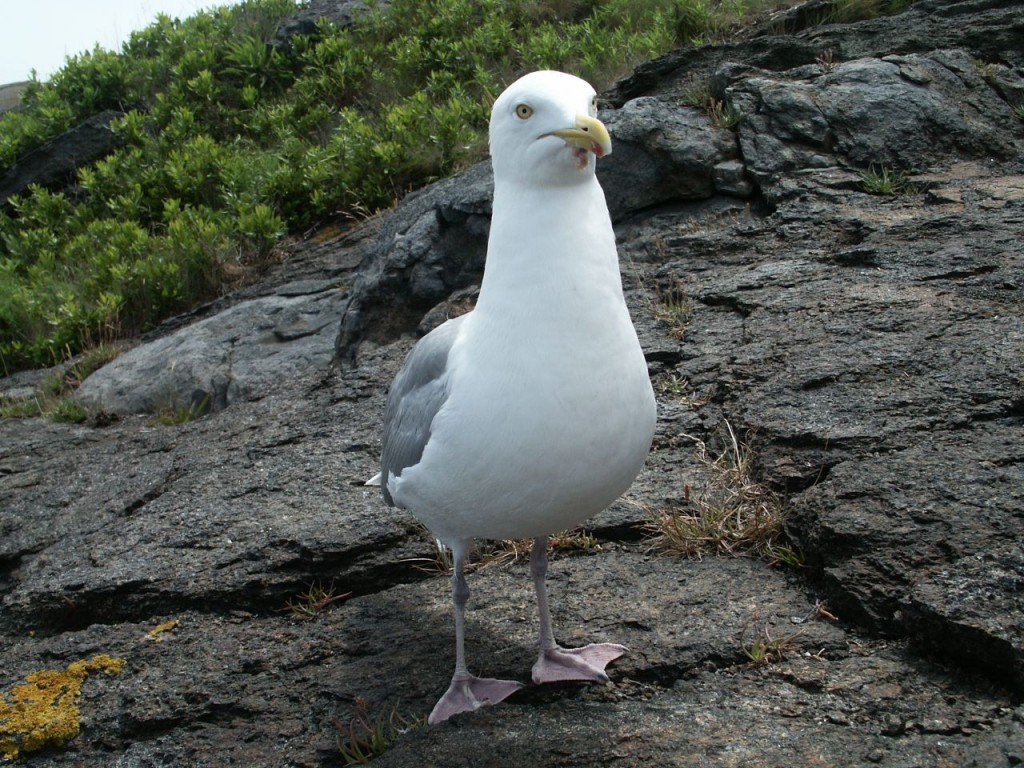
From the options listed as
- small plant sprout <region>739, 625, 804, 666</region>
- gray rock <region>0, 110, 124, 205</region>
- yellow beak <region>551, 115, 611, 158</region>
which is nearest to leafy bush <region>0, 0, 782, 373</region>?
gray rock <region>0, 110, 124, 205</region>

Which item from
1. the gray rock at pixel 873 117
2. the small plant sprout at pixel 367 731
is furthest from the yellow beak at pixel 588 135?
the gray rock at pixel 873 117

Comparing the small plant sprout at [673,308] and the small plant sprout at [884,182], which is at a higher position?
the small plant sprout at [884,182]

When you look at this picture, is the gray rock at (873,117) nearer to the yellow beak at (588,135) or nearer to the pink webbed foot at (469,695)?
the yellow beak at (588,135)

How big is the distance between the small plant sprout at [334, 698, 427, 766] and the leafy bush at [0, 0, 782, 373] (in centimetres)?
614

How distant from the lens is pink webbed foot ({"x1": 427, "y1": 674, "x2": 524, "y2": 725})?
125 inches

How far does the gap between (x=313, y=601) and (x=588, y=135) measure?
2140mm

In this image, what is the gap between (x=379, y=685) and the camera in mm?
3426

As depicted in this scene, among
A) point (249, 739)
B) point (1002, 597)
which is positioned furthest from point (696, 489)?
point (249, 739)

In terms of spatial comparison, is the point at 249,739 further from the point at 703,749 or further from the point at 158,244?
the point at 158,244

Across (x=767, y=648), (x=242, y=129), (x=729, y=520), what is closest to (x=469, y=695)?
(x=767, y=648)

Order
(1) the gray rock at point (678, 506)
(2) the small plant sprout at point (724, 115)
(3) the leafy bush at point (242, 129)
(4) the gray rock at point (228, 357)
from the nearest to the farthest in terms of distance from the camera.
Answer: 1. (1) the gray rock at point (678, 506)
2. (2) the small plant sprout at point (724, 115)
3. (4) the gray rock at point (228, 357)
4. (3) the leafy bush at point (242, 129)

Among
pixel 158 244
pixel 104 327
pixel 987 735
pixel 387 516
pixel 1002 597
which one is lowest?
pixel 987 735

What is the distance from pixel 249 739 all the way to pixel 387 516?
1224 millimetres

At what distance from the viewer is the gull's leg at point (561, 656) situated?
127 inches
